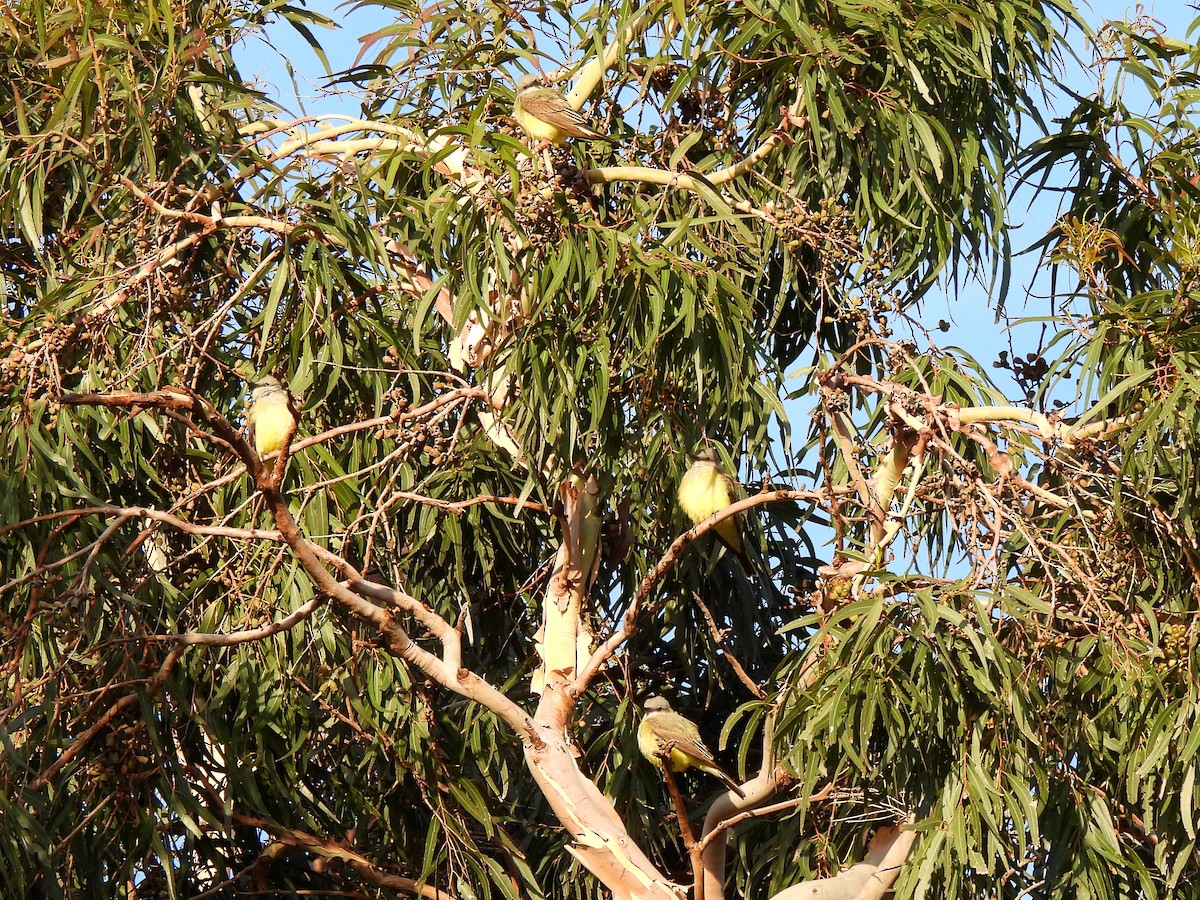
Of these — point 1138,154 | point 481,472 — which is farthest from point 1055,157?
point 481,472

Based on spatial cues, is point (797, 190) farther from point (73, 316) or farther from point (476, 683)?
point (73, 316)

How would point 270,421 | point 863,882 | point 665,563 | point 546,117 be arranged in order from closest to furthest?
1. point 665,563
2. point 863,882
3. point 546,117
4. point 270,421

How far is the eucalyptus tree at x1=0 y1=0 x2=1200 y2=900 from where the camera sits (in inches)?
107

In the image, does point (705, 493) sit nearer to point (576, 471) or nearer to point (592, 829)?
point (576, 471)

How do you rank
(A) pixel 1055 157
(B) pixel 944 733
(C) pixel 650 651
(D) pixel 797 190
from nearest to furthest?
(B) pixel 944 733, (D) pixel 797 190, (A) pixel 1055 157, (C) pixel 650 651

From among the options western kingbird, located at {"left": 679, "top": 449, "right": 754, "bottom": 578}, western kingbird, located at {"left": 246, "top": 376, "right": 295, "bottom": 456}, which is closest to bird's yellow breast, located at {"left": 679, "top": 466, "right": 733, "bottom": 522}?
western kingbird, located at {"left": 679, "top": 449, "right": 754, "bottom": 578}

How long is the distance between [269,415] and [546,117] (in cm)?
90

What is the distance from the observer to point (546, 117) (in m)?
3.34

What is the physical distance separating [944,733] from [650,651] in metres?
1.58

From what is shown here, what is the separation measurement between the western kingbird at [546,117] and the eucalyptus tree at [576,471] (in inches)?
2.4

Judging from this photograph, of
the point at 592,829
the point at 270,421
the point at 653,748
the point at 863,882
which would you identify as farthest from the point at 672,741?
the point at 270,421

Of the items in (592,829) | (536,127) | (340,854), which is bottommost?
(340,854)

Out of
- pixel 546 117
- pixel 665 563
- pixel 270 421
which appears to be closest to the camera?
pixel 665 563

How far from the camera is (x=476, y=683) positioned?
3.01m
